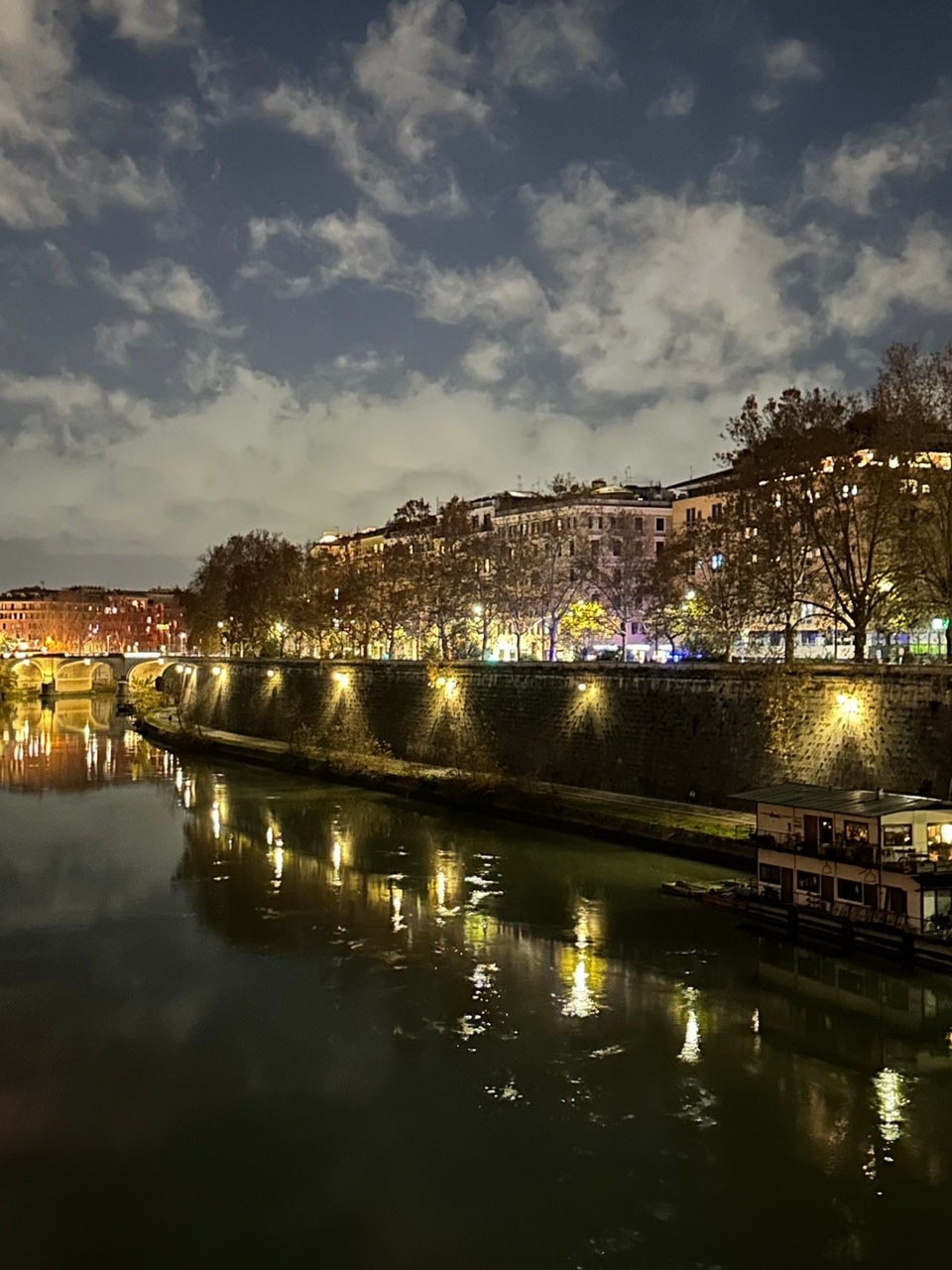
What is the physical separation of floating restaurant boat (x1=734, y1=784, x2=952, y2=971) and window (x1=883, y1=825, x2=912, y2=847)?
0.05ft

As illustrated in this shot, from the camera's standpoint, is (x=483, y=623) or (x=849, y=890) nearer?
(x=849, y=890)

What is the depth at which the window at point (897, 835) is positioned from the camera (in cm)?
1952

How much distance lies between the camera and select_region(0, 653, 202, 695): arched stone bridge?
98312 mm

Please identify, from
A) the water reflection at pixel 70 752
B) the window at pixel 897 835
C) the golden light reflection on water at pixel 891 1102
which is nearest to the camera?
the golden light reflection on water at pixel 891 1102

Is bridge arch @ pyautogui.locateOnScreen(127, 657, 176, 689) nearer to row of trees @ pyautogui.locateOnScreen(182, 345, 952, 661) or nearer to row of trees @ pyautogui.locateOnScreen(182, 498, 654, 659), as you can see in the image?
row of trees @ pyautogui.locateOnScreen(182, 345, 952, 661)

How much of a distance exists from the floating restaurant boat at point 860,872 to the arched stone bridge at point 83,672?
7343 centimetres

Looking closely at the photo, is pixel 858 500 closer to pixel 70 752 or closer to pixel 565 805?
pixel 565 805

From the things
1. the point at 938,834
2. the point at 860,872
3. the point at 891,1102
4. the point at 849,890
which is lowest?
the point at 891,1102

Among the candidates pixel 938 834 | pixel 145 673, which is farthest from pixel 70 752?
pixel 145 673

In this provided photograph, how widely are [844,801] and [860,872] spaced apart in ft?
5.45

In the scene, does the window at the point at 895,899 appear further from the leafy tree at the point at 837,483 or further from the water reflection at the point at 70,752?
the water reflection at the point at 70,752

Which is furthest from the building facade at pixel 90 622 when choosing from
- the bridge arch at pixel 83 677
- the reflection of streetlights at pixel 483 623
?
the reflection of streetlights at pixel 483 623

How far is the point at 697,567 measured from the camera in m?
50.5

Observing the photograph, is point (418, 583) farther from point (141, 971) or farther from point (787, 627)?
point (141, 971)
